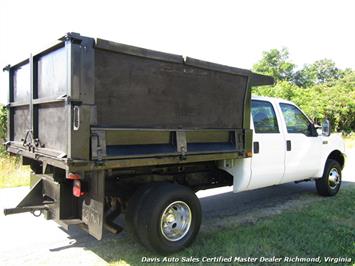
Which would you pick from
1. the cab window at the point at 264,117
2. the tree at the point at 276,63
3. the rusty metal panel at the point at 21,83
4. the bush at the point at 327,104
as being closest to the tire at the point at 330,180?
the cab window at the point at 264,117

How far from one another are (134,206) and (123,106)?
122cm

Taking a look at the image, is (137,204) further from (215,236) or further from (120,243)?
(215,236)

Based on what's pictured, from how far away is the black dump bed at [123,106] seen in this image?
3.63 meters

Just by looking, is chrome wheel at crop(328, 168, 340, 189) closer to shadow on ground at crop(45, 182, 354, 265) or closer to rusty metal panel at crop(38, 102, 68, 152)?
shadow on ground at crop(45, 182, 354, 265)

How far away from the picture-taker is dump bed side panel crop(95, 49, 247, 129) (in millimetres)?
3829


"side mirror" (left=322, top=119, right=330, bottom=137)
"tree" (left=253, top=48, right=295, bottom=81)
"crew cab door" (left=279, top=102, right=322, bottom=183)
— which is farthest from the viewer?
"tree" (left=253, top=48, right=295, bottom=81)

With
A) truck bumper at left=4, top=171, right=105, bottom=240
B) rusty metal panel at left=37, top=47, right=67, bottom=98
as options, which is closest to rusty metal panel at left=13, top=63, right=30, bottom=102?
rusty metal panel at left=37, top=47, right=67, bottom=98

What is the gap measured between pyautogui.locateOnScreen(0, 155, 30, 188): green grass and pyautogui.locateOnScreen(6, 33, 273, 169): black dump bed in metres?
3.80

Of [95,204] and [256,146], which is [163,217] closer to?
[95,204]

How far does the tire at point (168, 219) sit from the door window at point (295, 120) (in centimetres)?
278

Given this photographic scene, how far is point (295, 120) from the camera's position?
672cm

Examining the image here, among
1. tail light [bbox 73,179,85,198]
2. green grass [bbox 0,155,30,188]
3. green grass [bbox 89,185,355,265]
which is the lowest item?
green grass [bbox 89,185,355,265]

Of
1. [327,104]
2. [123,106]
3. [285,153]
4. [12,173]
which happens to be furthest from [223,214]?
[327,104]

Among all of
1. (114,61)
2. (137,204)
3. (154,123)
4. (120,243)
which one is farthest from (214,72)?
(120,243)
